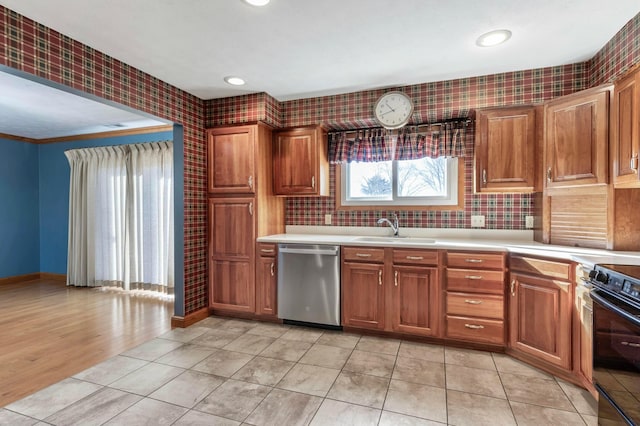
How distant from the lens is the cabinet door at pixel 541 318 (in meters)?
2.13

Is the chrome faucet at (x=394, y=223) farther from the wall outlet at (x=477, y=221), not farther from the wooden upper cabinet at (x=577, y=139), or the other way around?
the wooden upper cabinet at (x=577, y=139)

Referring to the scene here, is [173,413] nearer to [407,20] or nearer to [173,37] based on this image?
[173,37]

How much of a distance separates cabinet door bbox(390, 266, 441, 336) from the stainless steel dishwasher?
545 millimetres

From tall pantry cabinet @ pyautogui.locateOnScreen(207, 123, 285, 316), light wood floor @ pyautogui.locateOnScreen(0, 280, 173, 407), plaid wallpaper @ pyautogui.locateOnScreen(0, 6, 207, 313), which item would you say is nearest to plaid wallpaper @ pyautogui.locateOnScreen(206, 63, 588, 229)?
tall pantry cabinet @ pyautogui.locateOnScreen(207, 123, 285, 316)

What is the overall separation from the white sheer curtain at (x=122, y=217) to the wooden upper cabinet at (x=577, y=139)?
13.9 feet

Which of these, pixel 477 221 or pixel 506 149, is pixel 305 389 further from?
pixel 506 149

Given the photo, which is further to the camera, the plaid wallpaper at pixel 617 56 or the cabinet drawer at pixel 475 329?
the cabinet drawer at pixel 475 329

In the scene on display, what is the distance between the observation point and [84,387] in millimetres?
2090

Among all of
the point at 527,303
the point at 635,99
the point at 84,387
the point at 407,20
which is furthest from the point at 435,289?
the point at 84,387

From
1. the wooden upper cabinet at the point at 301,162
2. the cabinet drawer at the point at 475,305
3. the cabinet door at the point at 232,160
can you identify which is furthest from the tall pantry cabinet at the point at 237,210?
the cabinet drawer at the point at 475,305

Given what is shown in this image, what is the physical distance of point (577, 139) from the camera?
2357 mm

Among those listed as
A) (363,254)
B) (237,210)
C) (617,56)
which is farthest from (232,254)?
(617,56)

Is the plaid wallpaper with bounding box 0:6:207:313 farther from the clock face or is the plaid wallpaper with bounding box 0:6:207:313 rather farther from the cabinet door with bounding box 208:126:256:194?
the clock face

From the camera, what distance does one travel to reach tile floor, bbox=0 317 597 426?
178 centimetres
